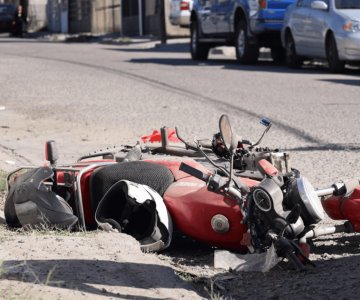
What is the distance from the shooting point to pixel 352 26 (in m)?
17.9

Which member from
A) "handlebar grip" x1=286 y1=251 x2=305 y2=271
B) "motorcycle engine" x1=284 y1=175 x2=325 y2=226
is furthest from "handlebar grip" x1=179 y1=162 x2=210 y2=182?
"handlebar grip" x1=286 y1=251 x2=305 y2=271

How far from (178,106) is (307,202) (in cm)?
820

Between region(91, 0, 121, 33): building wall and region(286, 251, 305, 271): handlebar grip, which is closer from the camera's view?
region(286, 251, 305, 271): handlebar grip

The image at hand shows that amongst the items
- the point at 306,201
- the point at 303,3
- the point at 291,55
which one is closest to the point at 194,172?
the point at 306,201

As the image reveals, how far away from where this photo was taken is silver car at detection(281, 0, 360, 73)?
17.9 metres

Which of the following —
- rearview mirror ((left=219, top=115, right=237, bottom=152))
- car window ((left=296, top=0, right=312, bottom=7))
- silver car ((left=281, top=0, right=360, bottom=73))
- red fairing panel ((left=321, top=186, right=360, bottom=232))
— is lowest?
silver car ((left=281, top=0, right=360, bottom=73))

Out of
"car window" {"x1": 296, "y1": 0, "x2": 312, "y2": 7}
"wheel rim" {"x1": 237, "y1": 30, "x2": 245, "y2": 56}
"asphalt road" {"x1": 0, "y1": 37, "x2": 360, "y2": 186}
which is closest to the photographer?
"asphalt road" {"x1": 0, "y1": 37, "x2": 360, "y2": 186}

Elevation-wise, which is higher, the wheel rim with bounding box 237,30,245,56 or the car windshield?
the car windshield

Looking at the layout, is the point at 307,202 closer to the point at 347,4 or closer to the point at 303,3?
the point at 347,4

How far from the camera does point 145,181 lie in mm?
6043

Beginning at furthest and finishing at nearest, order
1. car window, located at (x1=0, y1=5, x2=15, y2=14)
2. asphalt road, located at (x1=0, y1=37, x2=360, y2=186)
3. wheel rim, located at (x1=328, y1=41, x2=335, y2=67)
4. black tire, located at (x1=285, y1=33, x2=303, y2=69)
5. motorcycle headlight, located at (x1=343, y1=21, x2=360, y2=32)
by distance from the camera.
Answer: car window, located at (x1=0, y1=5, x2=15, y2=14)
black tire, located at (x1=285, y1=33, x2=303, y2=69)
wheel rim, located at (x1=328, y1=41, x2=335, y2=67)
motorcycle headlight, located at (x1=343, y1=21, x2=360, y2=32)
asphalt road, located at (x1=0, y1=37, x2=360, y2=186)

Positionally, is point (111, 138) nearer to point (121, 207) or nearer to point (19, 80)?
point (121, 207)

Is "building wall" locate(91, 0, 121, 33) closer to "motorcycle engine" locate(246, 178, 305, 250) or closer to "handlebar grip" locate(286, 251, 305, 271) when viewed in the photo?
"motorcycle engine" locate(246, 178, 305, 250)

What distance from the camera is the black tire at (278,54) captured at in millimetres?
22641
